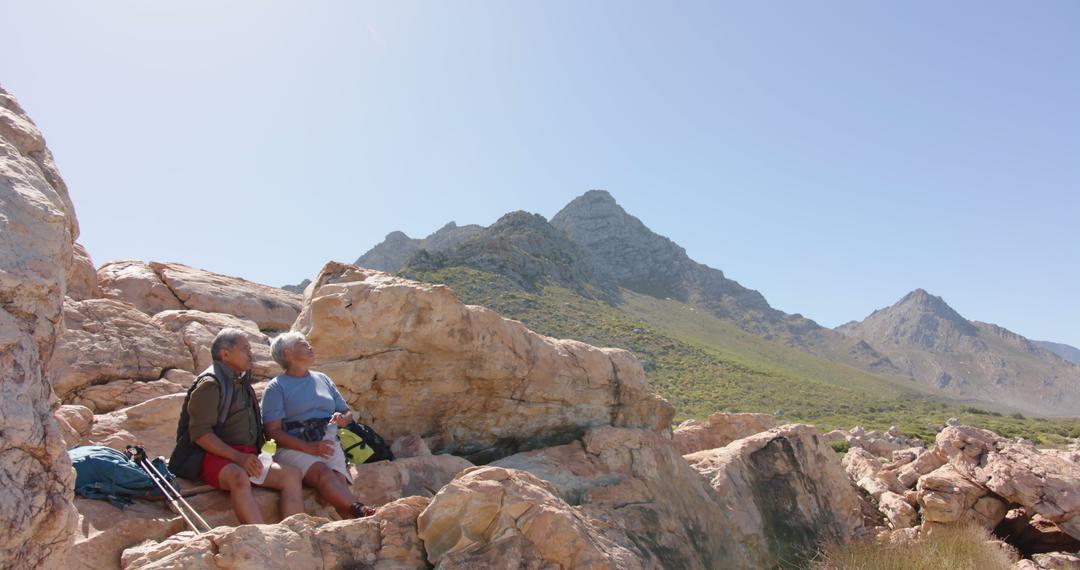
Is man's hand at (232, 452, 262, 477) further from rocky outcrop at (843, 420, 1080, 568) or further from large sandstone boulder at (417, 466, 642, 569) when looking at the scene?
rocky outcrop at (843, 420, 1080, 568)

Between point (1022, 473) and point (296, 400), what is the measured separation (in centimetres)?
1050

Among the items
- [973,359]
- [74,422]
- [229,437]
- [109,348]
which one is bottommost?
[74,422]

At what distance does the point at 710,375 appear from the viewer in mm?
48219

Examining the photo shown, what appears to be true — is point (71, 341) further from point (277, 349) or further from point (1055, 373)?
point (1055, 373)

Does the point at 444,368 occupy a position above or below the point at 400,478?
above

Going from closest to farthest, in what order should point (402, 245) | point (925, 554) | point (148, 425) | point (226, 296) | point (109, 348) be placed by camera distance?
point (148, 425) < point (925, 554) < point (109, 348) < point (226, 296) < point (402, 245)

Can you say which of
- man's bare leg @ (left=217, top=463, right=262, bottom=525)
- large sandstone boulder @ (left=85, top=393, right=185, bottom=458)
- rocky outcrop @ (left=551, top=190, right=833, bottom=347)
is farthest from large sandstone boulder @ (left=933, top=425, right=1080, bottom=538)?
rocky outcrop @ (left=551, top=190, right=833, bottom=347)

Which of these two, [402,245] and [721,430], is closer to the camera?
[721,430]

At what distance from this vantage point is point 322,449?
5477 mm

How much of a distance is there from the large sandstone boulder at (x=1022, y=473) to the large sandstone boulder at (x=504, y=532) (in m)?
8.29

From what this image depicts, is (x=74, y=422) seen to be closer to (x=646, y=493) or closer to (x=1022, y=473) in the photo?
(x=646, y=493)

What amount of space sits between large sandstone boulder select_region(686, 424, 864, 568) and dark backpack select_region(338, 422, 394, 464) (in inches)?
170

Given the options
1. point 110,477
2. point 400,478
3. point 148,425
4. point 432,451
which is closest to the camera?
point 110,477

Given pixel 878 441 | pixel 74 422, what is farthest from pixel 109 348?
pixel 878 441
